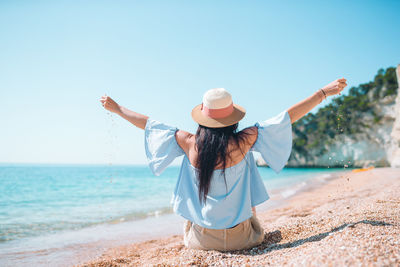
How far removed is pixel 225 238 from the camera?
2.26 meters

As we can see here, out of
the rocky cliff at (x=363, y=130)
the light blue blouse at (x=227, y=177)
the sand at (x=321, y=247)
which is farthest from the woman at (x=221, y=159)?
the rocky cliff at (x=363, y=130)

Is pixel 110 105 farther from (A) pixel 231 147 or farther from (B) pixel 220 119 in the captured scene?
(A) pixel 231 147

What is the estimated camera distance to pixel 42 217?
700cm

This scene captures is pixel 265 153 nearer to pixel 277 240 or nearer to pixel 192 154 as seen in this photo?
pixel 192 154

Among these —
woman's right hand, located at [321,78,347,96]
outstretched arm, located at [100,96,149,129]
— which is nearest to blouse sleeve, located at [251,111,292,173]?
woman's right hand, located at [321,78,347,96]

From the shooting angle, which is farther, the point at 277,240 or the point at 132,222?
the point at 132,222

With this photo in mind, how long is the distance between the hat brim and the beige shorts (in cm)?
94

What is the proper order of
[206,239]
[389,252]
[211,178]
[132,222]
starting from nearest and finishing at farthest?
[389,252] < [211,178] < [206,239] < [132,222]

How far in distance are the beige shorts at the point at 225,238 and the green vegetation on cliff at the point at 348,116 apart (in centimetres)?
2071

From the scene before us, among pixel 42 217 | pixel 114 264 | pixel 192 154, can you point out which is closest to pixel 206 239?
pixel 192 154

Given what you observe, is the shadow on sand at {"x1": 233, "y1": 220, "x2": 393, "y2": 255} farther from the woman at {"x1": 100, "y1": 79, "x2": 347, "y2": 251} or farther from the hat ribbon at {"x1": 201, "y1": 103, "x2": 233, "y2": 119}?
the hat ribbon at {"x1": 201, "y1": 103, "x2": 233, "y2": 119}

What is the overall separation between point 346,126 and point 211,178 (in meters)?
39.0

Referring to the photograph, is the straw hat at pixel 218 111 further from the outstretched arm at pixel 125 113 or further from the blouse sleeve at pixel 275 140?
the outstretched arm at pixel 125 113

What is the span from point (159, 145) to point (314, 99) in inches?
57.8
